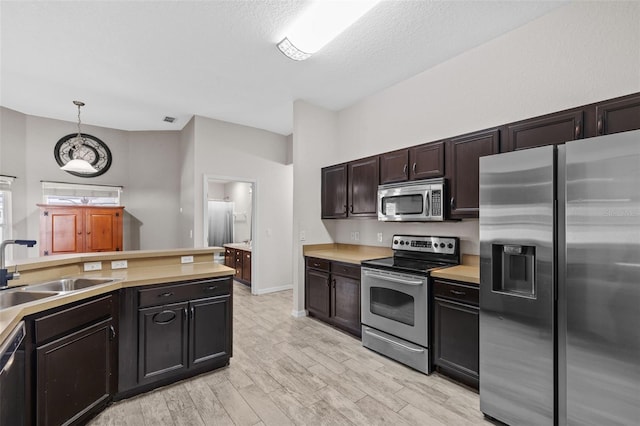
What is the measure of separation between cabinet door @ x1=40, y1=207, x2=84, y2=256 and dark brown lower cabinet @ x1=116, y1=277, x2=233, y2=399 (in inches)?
131

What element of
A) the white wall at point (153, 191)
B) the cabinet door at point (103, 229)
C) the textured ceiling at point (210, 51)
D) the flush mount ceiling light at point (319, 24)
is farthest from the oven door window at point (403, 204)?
the cabinet door at point (103, 229)

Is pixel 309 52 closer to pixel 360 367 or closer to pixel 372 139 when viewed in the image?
pixel 372 139

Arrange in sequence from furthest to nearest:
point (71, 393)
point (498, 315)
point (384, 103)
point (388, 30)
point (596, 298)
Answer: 1. point (384, 103)
2. point (388, 30)
3. point (498, 315)
4. point (71, 393)
5. point (596, 298)

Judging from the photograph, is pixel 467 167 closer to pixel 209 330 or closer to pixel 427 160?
pixel 427 160

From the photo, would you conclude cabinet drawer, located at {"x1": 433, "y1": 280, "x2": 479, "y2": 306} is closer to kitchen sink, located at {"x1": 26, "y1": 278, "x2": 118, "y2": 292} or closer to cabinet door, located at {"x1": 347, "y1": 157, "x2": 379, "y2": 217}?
cabinet door, located at {"x1": 347, "y1": 157, "x2": 379, "y2": 217}

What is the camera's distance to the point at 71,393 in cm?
181

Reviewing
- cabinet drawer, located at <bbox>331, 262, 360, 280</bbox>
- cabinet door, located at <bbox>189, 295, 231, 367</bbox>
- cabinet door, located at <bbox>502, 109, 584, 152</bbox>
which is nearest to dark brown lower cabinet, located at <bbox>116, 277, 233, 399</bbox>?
cabinet door, located at <bbox>189, 295, 231, 367</bbox>

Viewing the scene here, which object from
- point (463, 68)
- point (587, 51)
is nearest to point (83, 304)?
point (463, 68)

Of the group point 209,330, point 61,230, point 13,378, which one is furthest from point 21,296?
point 61,230

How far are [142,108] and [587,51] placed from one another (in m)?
5.33

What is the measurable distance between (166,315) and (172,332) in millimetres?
158

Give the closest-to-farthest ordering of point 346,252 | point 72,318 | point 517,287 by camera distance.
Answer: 1. point 72,318
2. point 517,287
3. point 346,252

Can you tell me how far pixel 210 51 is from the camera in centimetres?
289

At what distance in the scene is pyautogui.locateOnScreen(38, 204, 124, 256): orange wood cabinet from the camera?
4332 mm
